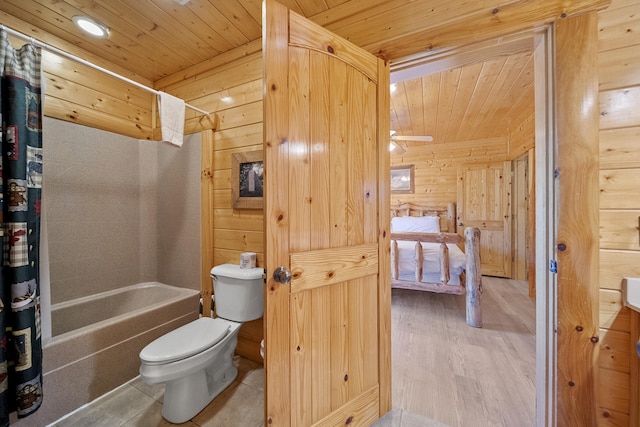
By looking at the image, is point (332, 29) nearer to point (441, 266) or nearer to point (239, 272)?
point (239, 272)

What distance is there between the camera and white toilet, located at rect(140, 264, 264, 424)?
4.02ft

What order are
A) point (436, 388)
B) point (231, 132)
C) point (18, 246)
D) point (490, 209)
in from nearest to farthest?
point (18, 246)
point (436, 388)
point (231, 132)
point (490, 209)

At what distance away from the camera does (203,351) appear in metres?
1.32

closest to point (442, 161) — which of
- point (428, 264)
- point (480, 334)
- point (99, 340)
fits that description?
point (428, 264)

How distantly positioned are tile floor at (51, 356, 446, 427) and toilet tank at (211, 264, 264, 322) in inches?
18.6

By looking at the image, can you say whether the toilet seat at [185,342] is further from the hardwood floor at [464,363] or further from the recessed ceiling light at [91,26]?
the recessed ceiling light at [91,26]

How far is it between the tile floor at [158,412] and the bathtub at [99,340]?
9 centimetres

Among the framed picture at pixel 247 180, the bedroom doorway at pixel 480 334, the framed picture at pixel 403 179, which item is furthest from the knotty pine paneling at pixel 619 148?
the framed picture at pixel 403 179

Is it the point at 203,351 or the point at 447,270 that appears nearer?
the point at 203,351

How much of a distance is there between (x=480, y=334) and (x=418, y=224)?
2.16 meters

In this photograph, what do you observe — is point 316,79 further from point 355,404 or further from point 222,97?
point 355,404

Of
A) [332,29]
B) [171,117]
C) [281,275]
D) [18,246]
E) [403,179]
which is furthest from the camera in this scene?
[403,179]

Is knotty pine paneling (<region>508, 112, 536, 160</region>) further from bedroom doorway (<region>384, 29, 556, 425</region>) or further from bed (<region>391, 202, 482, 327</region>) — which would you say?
bed (<region>391, 202, 482, 327</region>)

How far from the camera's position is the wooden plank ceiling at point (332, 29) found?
115 centimetres
